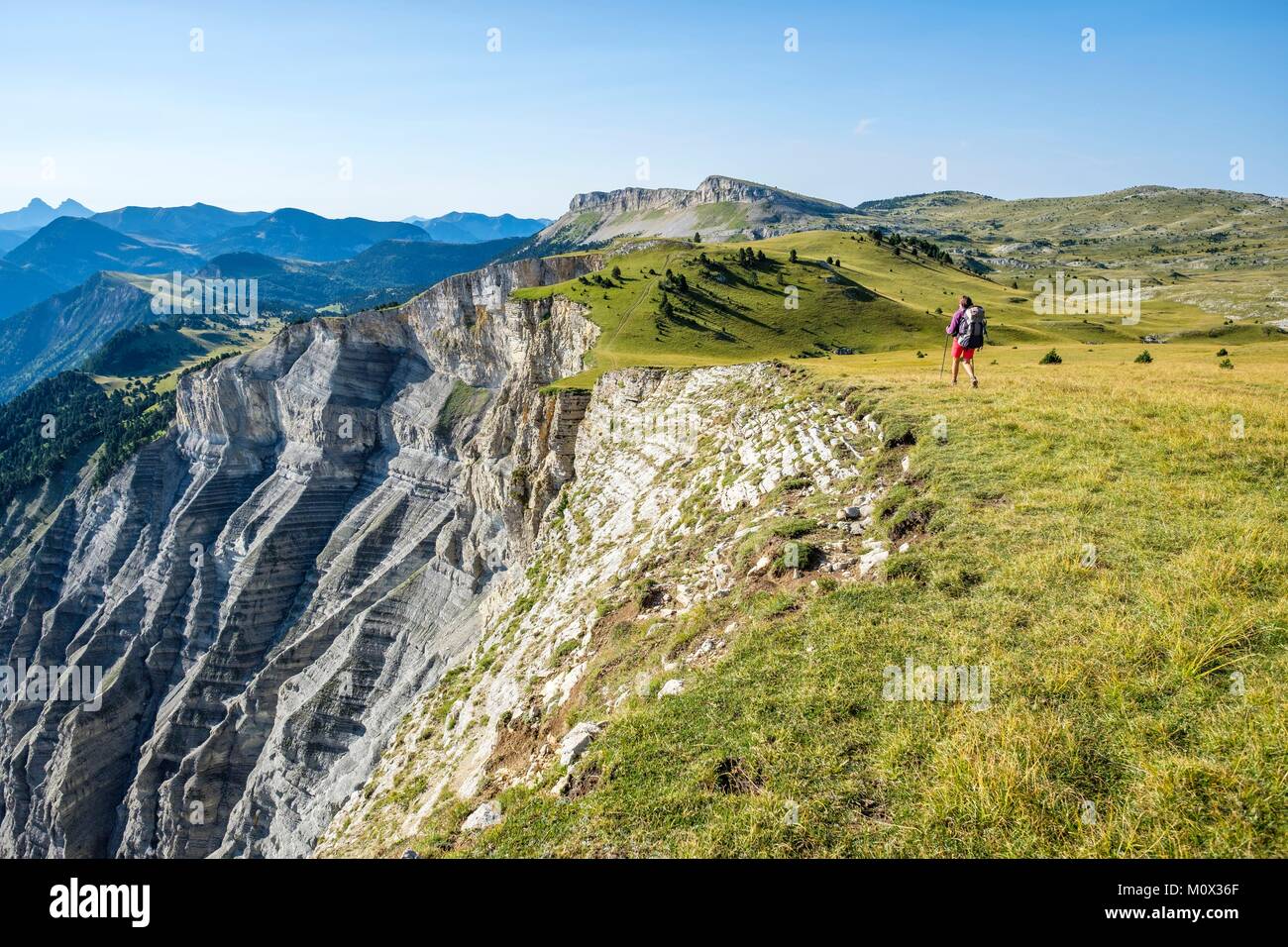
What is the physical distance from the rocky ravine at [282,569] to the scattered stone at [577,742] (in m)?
34.1

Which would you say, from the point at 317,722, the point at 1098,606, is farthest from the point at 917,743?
the point at 317,722

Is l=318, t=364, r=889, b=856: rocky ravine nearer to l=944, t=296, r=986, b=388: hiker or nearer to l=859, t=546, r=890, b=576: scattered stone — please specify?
l=859, t=546, r=890, b=576: scattered stone

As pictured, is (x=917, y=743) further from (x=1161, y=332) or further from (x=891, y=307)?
(x=1161, y=332)

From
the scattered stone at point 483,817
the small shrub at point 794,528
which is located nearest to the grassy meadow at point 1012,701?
the scattered stone at point 483,817

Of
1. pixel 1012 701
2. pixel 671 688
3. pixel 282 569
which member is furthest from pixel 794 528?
pixel 282 569

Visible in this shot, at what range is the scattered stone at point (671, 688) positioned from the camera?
1053cm

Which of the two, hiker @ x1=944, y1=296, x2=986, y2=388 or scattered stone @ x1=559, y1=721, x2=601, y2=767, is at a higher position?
hiker @ x1=944, y1=296, x2=986, y2=388

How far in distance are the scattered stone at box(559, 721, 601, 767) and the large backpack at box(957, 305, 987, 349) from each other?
1946cm

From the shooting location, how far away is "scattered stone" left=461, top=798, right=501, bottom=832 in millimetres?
9570

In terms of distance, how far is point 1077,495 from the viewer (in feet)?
42.0

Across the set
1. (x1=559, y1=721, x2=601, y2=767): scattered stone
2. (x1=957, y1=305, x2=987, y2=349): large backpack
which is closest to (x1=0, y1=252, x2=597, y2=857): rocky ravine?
(x1=957, y1=305, x2=987, y2=349): large backpack

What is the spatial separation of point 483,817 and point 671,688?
149 inches

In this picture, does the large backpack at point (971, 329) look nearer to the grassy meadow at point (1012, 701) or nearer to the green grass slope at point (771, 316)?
the grassy meadow at point (1012, 701)
